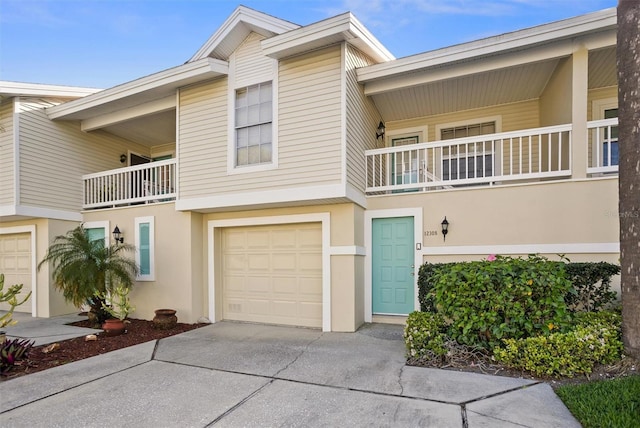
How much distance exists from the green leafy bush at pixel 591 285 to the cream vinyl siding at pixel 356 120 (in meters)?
3.70

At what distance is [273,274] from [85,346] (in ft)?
11.3

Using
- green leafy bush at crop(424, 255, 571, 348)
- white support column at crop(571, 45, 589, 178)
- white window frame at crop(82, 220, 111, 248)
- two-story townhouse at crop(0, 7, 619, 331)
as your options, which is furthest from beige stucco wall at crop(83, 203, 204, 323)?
white support column at crop(571, 45, 589, 178)

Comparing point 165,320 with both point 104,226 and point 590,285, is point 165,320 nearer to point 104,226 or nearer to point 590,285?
point 104,226

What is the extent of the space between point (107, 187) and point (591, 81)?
11549mm

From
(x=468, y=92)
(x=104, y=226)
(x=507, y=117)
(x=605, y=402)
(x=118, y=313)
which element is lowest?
(x=118, y=313)

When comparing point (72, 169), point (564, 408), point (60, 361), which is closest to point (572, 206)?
point (564, 408)

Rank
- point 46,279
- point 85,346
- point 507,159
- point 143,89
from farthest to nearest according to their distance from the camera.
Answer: point 46,279, point 507,159, point 143,89, point 85,346

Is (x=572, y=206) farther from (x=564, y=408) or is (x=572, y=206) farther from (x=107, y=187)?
(x=107, y=187)

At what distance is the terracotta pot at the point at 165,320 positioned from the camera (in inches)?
269

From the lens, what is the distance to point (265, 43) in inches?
248

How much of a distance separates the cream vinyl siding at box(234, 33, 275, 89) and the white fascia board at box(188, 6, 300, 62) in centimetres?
30

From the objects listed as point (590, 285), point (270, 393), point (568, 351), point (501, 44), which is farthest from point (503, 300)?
point (501, 44)

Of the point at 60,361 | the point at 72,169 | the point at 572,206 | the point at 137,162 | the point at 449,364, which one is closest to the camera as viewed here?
the point at 449,364

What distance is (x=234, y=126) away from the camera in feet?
22.9
